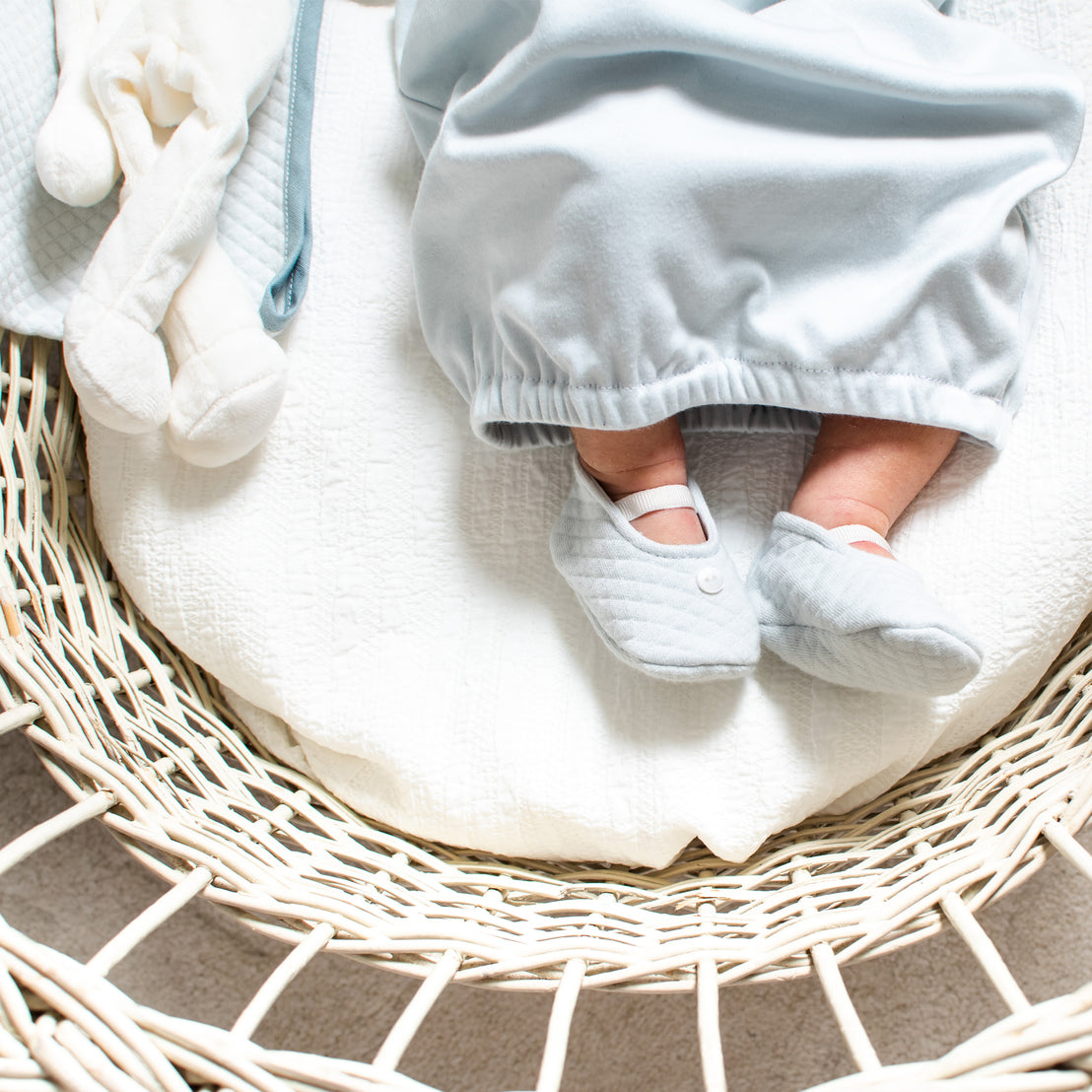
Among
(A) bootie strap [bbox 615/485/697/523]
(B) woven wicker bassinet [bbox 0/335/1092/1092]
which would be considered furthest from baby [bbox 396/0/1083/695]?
(B) woven wicker bassinet [bbox 0/335/1092/1092]

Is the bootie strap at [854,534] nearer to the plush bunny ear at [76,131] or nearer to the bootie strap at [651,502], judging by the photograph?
the bootie strap at [651,502]

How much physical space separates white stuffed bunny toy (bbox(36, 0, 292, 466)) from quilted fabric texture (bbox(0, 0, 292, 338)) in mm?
25

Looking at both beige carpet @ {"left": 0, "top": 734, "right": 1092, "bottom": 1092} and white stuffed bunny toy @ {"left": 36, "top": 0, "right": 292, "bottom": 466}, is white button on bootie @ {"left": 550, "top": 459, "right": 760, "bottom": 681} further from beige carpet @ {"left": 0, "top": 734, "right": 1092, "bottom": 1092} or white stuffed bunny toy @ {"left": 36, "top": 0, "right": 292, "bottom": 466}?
beige carpet @ {"left": 0, "top": 734, "right": 1092, "bottom": 1092}

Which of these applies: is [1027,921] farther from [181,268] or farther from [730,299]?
[181,268]

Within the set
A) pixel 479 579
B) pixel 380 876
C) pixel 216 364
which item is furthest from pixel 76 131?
pixel 380 876

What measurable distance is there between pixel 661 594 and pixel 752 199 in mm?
253

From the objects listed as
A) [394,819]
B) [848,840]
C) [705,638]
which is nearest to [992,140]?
[705,638]

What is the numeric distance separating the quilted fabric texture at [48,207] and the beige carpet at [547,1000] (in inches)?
17.8

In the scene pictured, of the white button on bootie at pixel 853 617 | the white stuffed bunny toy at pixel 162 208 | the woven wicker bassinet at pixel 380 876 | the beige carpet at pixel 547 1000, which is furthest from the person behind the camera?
the beige carpet at pixel 547 1000

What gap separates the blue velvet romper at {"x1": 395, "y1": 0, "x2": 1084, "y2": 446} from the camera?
0.58 m

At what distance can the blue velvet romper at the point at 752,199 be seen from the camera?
581 mm

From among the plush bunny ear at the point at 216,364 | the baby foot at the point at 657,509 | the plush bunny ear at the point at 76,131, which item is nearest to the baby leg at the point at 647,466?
the baby foot at the point at 657,509

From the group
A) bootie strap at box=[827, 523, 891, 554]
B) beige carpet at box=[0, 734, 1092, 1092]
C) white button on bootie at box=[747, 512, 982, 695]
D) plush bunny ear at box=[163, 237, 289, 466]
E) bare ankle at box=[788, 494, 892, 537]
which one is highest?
plush bunny ear at box=[163, 237, 289, 466]

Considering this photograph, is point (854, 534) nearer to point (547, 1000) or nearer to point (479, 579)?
point (479, 579)
